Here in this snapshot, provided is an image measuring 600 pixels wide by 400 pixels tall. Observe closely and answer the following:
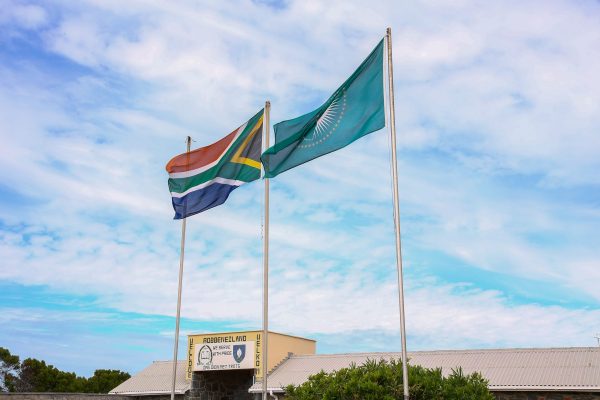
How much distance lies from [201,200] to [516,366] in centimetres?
1652

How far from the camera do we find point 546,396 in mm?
26375

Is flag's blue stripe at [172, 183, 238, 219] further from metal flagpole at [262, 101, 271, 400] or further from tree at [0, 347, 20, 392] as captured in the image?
tree at [0, 347, 20, 392]

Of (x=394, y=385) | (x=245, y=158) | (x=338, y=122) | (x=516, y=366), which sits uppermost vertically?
(x=245, y=158)

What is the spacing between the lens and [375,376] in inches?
646

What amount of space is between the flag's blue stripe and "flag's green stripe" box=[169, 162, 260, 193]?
28 cm

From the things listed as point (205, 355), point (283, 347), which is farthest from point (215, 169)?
point (205, 355)

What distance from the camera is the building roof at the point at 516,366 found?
26328 mm

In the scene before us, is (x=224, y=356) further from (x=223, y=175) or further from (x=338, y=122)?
(x=338, y=122)

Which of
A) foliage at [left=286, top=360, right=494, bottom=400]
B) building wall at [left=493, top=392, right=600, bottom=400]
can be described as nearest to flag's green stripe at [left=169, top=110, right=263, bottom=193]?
foliage at [left=286, top=360, right=494, bottom=400]

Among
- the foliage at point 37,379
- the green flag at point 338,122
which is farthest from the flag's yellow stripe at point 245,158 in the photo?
the foliage at point 37,379

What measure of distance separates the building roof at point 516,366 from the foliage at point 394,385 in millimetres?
8434

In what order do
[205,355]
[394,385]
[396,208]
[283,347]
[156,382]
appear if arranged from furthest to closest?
[156,382] < [205,355] < [283,347] < [394,385] < [396,208]

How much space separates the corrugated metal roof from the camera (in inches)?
1486

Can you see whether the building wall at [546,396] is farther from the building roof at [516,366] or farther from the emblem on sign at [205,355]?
the emblem on sign at [205,355]
